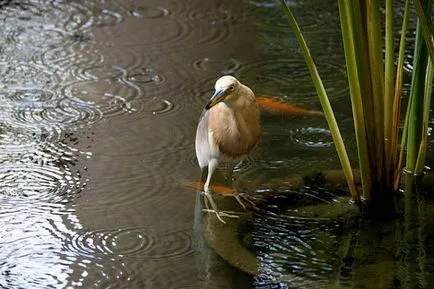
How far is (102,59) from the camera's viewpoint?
4352mm

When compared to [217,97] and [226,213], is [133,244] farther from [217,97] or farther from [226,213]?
[217,97]

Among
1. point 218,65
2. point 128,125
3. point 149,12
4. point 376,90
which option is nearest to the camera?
point 376,90

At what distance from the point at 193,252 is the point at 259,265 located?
0.23 m

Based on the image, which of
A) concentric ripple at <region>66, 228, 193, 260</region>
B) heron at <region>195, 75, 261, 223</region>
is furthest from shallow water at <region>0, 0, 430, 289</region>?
heron at <region>195, 75, 261, 223</region>

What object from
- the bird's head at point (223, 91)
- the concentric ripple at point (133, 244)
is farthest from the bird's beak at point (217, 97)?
the concentric ripple at point (133, 244)

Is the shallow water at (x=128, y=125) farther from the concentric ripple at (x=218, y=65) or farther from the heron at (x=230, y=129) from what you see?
the heron at (x=230, y=129)

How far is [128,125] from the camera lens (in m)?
3.78

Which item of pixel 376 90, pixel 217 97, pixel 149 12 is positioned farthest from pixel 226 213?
pixel 149 12

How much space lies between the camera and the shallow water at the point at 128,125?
289 cm

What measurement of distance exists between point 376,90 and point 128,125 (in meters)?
1.21

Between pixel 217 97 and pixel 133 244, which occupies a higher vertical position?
pixel 217 97

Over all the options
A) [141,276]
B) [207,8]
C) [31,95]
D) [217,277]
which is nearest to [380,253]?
[217,277]

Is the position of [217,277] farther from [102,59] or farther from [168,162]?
[102,59]

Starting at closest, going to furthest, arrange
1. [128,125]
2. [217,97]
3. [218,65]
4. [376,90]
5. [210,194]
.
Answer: [376,90] < [217,97] < [210,194] < [128,125] < [218,65]
